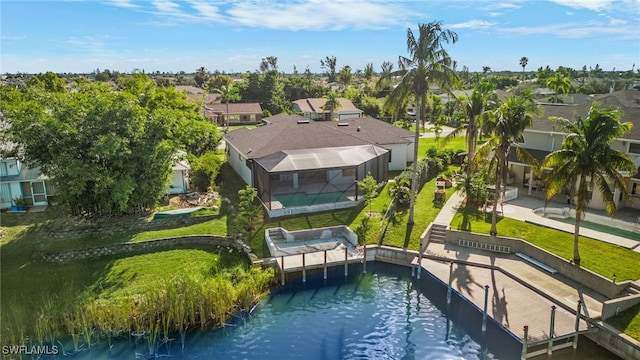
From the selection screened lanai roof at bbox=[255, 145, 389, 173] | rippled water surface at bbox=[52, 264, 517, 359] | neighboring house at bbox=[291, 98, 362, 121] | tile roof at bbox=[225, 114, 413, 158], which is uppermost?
neighboring house at bbox=[291, 98, 362, 121]

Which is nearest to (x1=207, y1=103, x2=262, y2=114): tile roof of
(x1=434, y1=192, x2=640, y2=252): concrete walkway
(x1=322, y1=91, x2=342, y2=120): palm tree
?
(x1=322, y1=91, x2=342, y2=120): palm tree

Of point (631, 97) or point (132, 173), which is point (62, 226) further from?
point (631, 97)

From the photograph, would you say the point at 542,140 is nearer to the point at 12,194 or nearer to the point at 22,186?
the point at 22,186

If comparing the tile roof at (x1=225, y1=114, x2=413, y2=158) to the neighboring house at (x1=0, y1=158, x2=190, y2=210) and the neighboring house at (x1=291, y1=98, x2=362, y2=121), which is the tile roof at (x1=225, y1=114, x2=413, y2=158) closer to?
the neighboring house at (x1=0, y1=158, x2=190, y2=210)

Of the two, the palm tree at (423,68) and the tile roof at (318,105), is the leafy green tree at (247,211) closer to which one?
the palm tree at (423,68)

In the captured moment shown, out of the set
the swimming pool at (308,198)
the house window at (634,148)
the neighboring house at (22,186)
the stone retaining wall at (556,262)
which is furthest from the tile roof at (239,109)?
the house window at (634,148)

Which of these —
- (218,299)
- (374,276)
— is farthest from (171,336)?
(374,276)
